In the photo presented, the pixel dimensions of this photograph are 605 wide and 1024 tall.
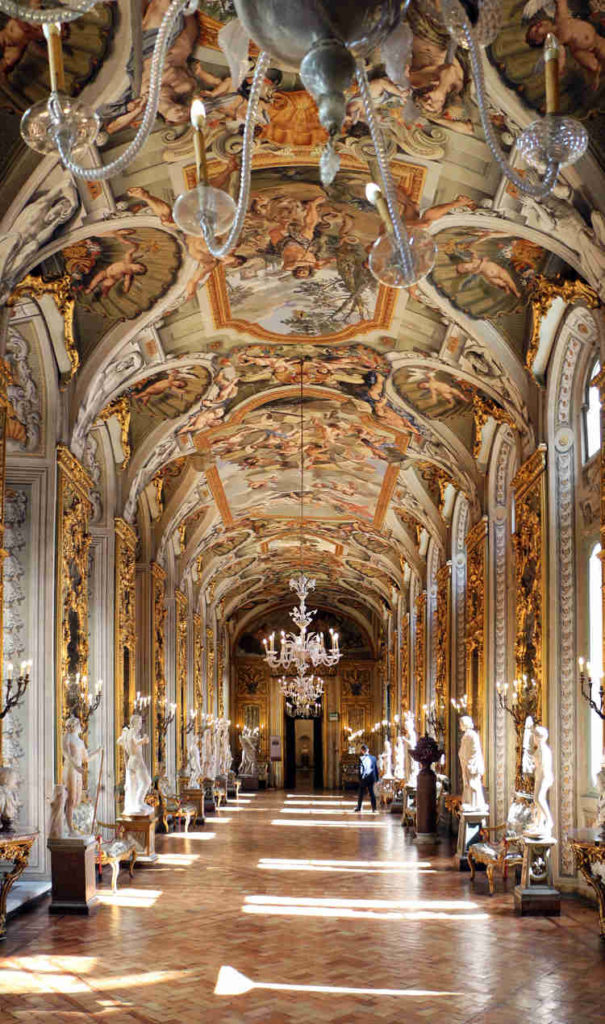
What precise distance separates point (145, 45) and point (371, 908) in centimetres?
953

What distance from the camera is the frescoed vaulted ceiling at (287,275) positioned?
29.2 feet

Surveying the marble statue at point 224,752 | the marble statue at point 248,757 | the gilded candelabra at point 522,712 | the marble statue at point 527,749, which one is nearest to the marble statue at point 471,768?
the gilded candelabra at point 522,712

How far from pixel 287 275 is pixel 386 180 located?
1026 centimetres

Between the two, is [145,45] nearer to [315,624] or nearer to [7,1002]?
[7,1002]

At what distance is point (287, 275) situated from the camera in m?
14.1

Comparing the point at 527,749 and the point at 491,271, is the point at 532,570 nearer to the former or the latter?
the point at 527,749

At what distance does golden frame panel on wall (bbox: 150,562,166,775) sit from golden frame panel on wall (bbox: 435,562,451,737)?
610 centimetres

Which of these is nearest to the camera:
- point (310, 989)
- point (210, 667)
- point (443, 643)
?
point (310, 989)

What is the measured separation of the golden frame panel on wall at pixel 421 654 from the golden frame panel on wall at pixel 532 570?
1252 centimetres

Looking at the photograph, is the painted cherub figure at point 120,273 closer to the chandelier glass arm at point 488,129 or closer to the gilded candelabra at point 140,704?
the chandelier glass arm at point 488,129

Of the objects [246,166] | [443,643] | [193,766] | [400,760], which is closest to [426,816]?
[443,643]

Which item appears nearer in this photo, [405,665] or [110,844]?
[110,844]

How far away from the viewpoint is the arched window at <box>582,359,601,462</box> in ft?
42.8

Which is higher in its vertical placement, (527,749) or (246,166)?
(246,166)
